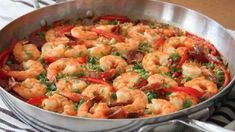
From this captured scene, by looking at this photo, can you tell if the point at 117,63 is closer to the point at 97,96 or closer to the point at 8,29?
the point at 97,96

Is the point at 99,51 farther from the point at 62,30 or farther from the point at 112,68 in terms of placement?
the point at 62,30

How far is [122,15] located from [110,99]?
0.74 metres

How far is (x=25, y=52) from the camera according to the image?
1951 mm

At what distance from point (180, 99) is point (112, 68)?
34 cm

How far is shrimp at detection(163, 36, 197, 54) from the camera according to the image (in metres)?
2.01

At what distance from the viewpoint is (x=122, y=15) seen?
2.30 metres

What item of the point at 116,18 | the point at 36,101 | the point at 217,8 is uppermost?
the point at 116,18

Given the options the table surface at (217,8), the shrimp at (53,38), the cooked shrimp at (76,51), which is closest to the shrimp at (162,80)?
the cooked shrimp at (76,51)

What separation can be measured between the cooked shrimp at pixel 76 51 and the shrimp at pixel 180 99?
46 cm

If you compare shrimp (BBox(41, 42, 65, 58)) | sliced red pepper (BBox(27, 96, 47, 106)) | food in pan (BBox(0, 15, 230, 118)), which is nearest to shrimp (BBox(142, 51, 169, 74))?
food in pan (BBox(0, 15, 230, 118))

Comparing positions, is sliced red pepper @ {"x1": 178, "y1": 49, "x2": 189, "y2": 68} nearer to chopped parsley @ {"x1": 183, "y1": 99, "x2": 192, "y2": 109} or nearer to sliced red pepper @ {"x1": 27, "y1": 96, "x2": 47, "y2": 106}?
chopped parsley @ {"x1": 183, "y1": 99, "x2": 192, "y2": 109}

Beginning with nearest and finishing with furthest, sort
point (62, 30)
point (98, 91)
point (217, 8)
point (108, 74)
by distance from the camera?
point (98, 91) < point (108, 74) < point (62, 30) < point (217, 8)

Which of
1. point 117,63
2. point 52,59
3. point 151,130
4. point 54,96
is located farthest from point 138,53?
point 151,130

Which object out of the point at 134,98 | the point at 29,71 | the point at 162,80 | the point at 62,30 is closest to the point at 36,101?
the point at 29,71
